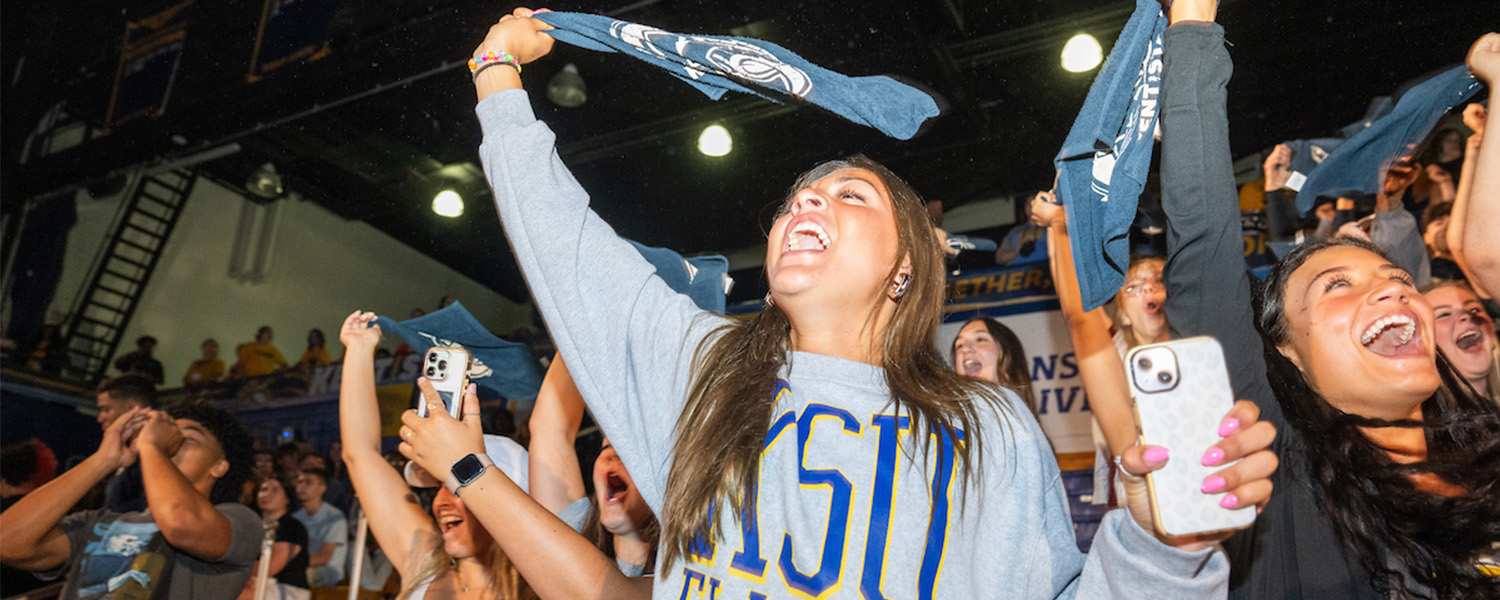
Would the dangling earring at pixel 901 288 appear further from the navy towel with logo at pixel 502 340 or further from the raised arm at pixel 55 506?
the raised arm at pixel 55 506

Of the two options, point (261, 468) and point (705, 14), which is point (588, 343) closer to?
point (705, 14)

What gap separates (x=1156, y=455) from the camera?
2.98 feet

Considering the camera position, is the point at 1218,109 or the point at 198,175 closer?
the point at 1218,109

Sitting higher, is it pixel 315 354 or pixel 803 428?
pixel 315 354

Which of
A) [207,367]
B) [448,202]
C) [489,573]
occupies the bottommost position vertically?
[489,573]

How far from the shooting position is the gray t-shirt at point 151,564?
3012 millimetres

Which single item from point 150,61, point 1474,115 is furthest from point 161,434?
point 150,61

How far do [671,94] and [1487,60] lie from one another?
5987 mm

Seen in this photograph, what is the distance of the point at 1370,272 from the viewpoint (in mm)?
1647

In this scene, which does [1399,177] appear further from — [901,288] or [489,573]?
[489,573]

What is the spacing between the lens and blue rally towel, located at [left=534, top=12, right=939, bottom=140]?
1.85 m

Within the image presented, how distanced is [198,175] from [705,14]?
9.86 metres

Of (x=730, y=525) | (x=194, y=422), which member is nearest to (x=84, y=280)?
(x=194, y=422)

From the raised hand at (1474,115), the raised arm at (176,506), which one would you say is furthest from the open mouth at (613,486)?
the raised hand at (1474,115)
